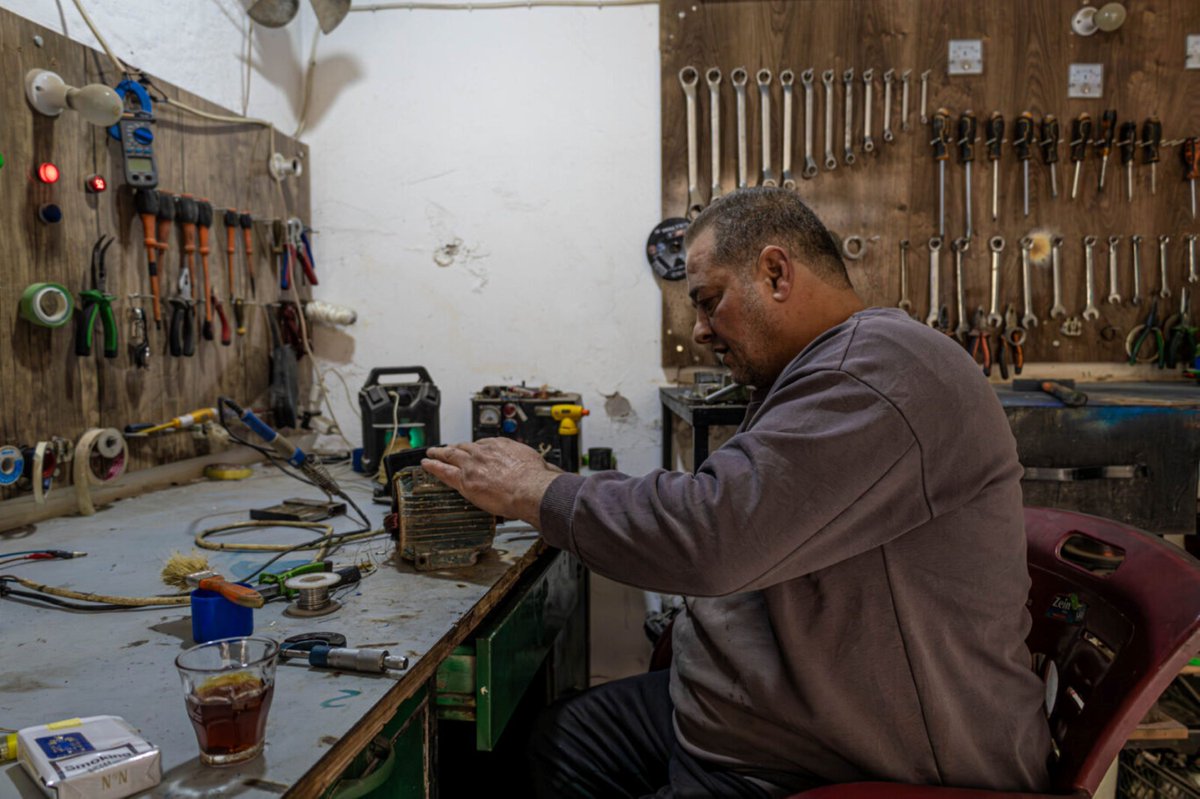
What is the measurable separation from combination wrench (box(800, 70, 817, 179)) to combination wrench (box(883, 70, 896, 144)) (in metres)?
0.23

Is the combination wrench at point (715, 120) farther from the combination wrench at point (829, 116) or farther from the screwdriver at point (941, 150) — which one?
the screwdriver at point (941, 150)

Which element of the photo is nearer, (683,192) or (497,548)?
(497,548)

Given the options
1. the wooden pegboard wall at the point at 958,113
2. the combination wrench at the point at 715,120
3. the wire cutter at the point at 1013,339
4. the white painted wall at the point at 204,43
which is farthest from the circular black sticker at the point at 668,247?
the white painted wall at the point at 204,43

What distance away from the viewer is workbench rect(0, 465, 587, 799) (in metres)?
0.69

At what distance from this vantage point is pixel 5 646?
0.91m

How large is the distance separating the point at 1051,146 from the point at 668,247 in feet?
4.03

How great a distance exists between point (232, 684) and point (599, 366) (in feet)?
6.26

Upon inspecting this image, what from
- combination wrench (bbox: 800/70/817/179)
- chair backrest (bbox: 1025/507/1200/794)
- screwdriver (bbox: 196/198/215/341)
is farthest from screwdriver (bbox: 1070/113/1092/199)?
screwdriver (bbox: 196/198/215/341)

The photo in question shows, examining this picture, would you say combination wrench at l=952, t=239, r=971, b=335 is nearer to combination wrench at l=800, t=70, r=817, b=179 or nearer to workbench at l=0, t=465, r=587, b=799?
combination wrench at l=800, t=70, r=817, b=179

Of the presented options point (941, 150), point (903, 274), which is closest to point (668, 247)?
point (903, 274)

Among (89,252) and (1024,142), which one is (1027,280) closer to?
(1024,142)

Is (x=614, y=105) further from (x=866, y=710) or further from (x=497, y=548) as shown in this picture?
(x=866, y=710)

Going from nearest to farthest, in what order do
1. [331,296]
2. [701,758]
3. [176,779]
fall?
1. [176,779]
2. [701,758]
3. [331,296]

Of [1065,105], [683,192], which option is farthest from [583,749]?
[1065,105]
